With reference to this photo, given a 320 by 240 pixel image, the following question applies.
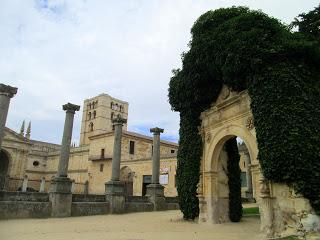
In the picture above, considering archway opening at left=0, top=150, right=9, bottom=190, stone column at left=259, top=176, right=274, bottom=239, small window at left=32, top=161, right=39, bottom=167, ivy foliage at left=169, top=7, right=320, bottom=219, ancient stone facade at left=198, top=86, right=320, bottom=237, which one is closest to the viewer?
ancient stone facade at left=198, top=86, right=320, bottom=237

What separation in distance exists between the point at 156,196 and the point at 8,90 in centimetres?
965

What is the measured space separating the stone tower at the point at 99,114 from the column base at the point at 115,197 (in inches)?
1815

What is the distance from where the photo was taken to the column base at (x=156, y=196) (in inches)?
659

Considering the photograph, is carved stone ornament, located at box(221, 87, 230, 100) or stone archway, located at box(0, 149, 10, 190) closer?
carved stone ornament, located at box(221, 87, 230, 100)

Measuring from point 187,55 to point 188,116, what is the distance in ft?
8.17

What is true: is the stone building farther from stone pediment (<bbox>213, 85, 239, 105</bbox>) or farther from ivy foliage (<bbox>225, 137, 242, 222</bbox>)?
stone pediment (<bbox>213, 85, 239, 105</bbox>)

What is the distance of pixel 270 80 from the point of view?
26.2 feet

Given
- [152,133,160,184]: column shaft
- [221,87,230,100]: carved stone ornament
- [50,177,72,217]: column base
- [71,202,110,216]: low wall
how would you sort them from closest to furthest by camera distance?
1. [221,87,230,100]: carved stone ornament
2. [50,177,72,217]: column base
3. [71,202,110,216]: low wall
4. [152,133,160,184]: column shaft

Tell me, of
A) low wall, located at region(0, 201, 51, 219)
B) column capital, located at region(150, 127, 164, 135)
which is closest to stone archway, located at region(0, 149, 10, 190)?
column capital, located at region(150, 127, 164, 135)

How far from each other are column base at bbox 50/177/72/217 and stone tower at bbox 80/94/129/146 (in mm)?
48161

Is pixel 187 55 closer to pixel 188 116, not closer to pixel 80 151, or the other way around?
pixel 188 116

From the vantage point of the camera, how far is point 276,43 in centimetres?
828

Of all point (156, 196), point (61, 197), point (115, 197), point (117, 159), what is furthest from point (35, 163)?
point (61, 197)

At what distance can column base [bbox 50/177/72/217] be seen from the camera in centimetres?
1202
